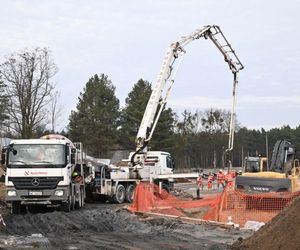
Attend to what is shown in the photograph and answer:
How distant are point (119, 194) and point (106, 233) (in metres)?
12.7

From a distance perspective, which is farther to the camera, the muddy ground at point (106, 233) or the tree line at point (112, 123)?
the tree line at point (112, 123)

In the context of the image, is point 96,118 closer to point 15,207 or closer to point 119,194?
point 119,194

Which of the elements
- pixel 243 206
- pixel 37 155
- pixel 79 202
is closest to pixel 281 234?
pixel 243 206

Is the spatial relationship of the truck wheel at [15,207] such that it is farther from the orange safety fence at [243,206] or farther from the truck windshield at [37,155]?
the orange safety fence at [243,206]

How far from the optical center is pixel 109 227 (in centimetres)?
1587

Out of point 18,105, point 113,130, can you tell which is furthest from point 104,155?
point 18,105

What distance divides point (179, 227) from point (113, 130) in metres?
63.2

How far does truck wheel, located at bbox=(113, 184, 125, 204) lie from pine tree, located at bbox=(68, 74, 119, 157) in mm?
47360

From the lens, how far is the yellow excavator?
19.4m

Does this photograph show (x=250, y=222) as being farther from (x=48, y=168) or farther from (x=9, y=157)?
(x=9, y=157)

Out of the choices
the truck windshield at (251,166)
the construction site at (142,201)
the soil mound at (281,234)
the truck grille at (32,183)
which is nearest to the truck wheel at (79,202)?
the construction site at (142,201)

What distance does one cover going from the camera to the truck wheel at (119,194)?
1073 inches

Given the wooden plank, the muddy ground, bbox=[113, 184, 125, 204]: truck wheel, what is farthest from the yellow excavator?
bbox=[113, 184, 125, 204]: truck wheel

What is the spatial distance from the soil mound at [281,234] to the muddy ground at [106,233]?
1436 mm
